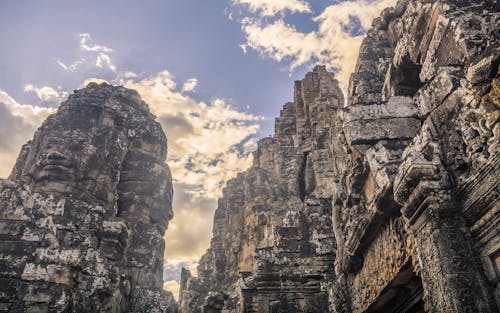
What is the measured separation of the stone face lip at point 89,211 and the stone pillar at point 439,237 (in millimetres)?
5619

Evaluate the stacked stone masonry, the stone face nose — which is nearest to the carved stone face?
the stone face nose

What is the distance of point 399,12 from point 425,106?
5.37 metres

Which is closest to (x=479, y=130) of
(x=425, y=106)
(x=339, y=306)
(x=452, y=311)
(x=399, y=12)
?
(x=425, y=106)

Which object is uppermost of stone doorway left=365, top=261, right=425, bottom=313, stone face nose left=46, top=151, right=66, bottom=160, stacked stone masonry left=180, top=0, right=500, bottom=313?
stone face nose left=46, top=151, right=66, bottom=160

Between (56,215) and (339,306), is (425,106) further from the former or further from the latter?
(56,215)

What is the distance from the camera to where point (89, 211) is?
31.5 ft

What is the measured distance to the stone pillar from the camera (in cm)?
292

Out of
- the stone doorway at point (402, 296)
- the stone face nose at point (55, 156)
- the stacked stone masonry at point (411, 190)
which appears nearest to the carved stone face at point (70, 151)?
the stone face nose at point (55, 156)

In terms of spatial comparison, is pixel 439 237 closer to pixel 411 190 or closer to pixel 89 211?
pixel 411 190

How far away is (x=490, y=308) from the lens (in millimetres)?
2812

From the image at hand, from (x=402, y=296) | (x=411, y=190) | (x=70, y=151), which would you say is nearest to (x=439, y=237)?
(x=411, y=190)

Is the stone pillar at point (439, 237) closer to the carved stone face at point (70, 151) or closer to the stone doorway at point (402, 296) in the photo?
the stone doorway at point (402, 296)

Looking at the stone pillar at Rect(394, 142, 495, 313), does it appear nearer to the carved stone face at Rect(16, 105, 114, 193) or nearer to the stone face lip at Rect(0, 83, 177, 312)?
the stone face lip at Rect(0, 83, 177, 312)

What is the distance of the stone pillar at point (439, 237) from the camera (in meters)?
2.92
